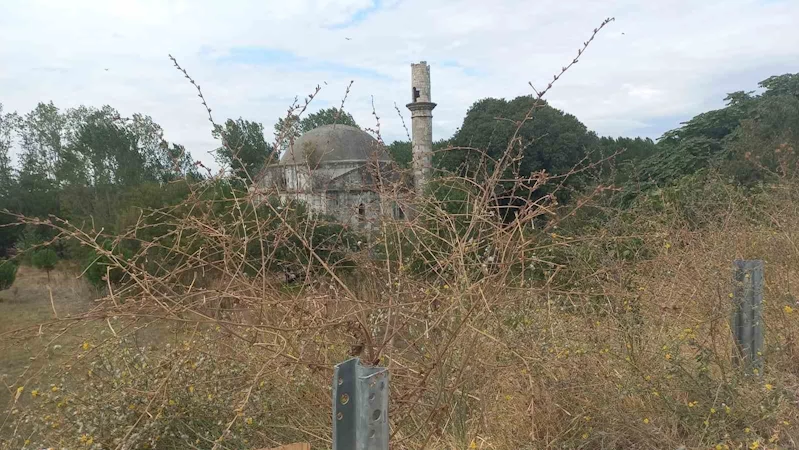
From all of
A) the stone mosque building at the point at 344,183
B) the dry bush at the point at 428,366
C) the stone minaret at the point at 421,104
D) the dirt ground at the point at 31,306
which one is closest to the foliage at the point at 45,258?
the dirt ground at the point at 31,306

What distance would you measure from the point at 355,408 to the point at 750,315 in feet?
8.57

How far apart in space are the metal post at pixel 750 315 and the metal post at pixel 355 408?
2476 millimetres

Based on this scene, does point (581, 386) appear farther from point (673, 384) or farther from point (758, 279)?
point (758, 279)

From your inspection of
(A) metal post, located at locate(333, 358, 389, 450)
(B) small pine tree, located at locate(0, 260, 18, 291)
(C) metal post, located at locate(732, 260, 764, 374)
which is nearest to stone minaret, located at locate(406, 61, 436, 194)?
(B) small pine tree, located at locate(0, 260, 18, 291)

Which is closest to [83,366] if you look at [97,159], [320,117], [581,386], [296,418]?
[296,418]

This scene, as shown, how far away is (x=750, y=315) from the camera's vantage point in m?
3.04

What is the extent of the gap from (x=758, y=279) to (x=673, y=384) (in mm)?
750

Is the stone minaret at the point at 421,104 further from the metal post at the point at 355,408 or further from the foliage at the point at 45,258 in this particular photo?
the metal post at the point at 355,408

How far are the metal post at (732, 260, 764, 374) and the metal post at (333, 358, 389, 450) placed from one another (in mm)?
2476

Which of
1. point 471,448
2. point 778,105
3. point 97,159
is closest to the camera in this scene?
point 471,448

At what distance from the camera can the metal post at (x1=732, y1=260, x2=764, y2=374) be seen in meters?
3.01

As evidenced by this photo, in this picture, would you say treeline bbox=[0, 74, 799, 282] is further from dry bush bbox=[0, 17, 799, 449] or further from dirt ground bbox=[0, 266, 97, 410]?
dry bush bbox=[0, 17, 799, 449]

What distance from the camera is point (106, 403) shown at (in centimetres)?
296

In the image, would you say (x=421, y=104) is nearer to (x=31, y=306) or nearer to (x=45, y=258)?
(x=45, y=258)
